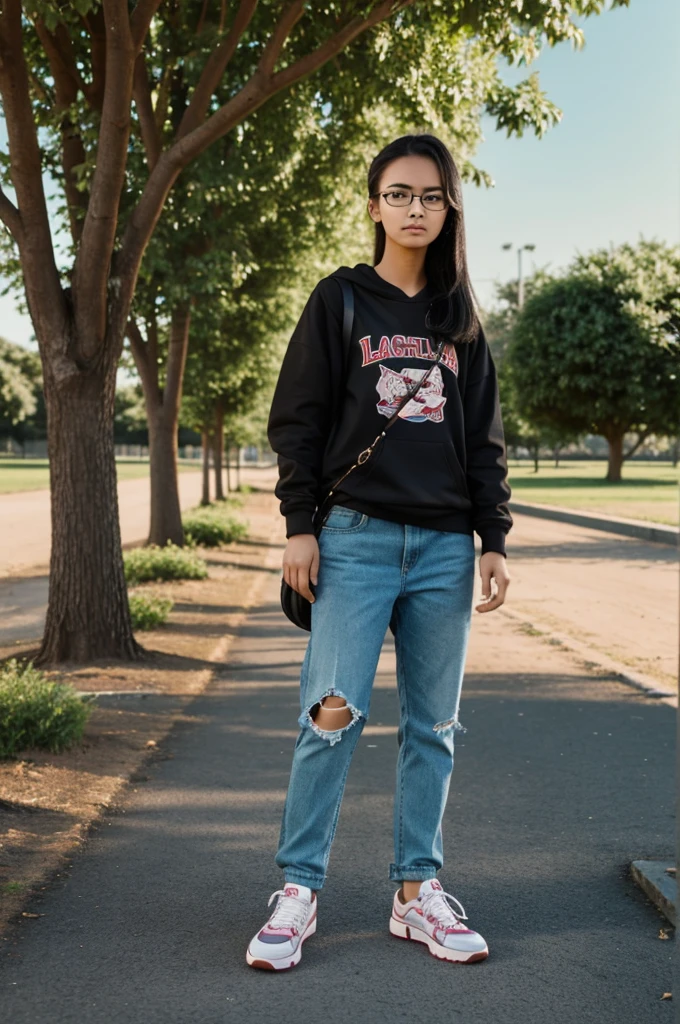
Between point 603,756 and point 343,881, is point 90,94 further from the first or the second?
point 343,881

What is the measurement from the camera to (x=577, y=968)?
9.75 feet

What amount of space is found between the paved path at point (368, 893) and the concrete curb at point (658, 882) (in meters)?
0.04

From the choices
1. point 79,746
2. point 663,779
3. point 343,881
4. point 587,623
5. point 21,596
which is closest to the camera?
point 343,881

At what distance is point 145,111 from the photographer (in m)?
8.76

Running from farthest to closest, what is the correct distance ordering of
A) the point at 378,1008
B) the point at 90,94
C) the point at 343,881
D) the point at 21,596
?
the point at 21,596 < the point at 90,94 < the point at 343,881 < the point at 378,1008

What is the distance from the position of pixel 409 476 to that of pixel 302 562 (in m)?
0.36

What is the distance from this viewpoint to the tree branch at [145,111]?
863cm

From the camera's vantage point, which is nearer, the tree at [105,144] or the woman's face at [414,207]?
the woman's face at [414,207]

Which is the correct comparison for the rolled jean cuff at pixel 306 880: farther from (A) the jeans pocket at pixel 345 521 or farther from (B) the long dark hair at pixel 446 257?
(B) the long dark hair at pixel 446 257

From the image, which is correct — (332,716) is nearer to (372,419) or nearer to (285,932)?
(285,932)

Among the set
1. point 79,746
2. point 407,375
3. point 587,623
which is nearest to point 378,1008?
point 407,375

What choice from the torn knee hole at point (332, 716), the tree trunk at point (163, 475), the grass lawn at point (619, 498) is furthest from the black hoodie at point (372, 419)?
the grass lawn at point (619, 498)

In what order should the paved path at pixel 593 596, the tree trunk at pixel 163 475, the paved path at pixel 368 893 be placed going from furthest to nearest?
the tree trunk at pixel 163 475 < the paved path at pixel 593 596 < the paved path at pixel 368 893

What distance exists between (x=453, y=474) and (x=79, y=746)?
318cm
